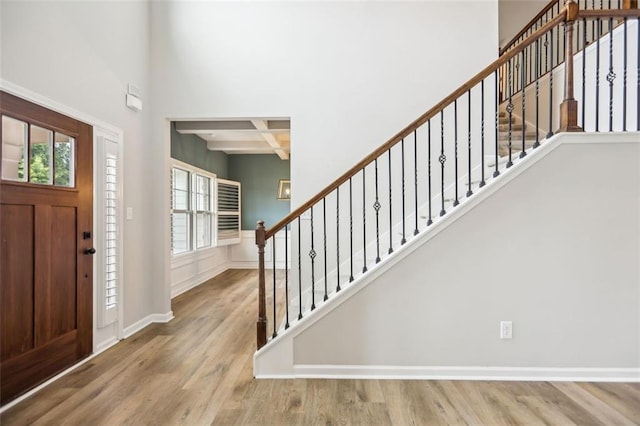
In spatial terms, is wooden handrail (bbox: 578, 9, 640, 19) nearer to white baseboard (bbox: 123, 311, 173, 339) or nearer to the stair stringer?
the stair stringer

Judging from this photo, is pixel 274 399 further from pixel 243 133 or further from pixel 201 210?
pixel 201 210

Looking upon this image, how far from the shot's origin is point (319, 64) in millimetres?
3969

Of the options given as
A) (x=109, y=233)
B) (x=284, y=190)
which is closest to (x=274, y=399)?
(x=109, y=233)

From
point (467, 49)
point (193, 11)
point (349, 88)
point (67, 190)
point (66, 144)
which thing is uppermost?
point (193, 11)

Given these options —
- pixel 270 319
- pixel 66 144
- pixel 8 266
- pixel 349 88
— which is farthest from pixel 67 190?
pixel 349 88

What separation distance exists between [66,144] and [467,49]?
412 centimetres

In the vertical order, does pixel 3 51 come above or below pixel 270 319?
above

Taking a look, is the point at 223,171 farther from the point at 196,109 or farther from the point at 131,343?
the point at 131,343

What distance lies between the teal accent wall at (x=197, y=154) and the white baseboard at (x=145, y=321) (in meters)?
2.38

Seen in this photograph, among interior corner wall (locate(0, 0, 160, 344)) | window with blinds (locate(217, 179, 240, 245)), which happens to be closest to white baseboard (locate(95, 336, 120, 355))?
interior corner wall (locate(0, 0, 160, 344))

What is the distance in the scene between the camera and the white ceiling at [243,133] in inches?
194

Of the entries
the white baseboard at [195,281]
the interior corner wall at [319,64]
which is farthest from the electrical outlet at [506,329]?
the white baseboard at [195,281]

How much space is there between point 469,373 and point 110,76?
4179mm

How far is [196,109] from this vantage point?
404 cm
